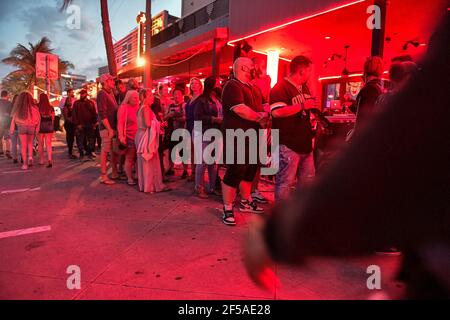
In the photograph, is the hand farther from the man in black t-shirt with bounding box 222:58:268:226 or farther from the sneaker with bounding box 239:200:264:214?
the sneaker with bounding box 239:200:264:214

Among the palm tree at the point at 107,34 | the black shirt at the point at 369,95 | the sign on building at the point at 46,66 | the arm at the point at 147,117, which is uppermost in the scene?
the palm tree at the point at 107,34

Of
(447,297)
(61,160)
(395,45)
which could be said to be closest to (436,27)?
(447,297)

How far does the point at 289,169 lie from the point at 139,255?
1.91m

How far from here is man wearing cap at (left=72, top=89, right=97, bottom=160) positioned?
29.5 feet

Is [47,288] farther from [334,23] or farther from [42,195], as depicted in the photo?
[334,23]

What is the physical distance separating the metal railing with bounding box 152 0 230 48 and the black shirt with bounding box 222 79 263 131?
8.71 meters

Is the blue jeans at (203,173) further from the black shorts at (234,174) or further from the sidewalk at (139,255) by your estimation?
the black shorts at (234,174)

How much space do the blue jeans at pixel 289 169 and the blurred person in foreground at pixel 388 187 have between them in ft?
9.96

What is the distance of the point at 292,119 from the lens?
12.6 ft

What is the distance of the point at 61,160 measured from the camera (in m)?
9.15

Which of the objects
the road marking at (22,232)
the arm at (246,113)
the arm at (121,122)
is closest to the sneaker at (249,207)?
the arm at (246,113)

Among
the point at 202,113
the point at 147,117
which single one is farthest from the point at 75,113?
the point at 202,113

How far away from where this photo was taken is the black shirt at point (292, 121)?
12.3 ft
